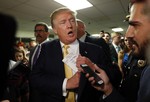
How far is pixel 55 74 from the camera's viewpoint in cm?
148

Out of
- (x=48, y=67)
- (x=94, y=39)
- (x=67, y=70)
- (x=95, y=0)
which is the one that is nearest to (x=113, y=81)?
(x=67, y=70)

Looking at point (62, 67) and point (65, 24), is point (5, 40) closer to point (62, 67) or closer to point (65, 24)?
point (62, 67)

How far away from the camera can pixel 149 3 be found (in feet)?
2.47

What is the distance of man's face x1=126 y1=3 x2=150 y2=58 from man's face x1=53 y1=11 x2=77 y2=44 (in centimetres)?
74

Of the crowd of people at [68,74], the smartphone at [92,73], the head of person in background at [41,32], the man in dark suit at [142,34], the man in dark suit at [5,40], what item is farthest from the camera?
the head of person in background at [41,32]

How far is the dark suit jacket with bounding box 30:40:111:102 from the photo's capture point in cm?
139

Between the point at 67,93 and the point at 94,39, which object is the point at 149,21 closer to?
the point at 67,93

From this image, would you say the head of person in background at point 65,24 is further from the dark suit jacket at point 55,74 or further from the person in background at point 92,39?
the person in background at point 92,39

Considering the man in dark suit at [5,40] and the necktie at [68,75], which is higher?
the man in dark suit at [5,40]

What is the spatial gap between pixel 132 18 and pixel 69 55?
70cm

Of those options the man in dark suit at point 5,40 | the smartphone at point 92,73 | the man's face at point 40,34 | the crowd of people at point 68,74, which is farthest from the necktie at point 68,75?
the man's face at point 40,34

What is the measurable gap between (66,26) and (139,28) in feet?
2.96

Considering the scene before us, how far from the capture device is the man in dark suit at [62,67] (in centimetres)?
138

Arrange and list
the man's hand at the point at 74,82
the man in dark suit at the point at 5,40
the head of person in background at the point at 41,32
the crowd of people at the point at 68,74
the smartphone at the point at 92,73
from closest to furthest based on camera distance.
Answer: the man in dark suit at the point at 5,40 → the smartphone at the point at 92,73 → the crowd of people at the point at 68,74 → the man's hand at the point at 74,82 → the head of person in background at the point at 41,32
